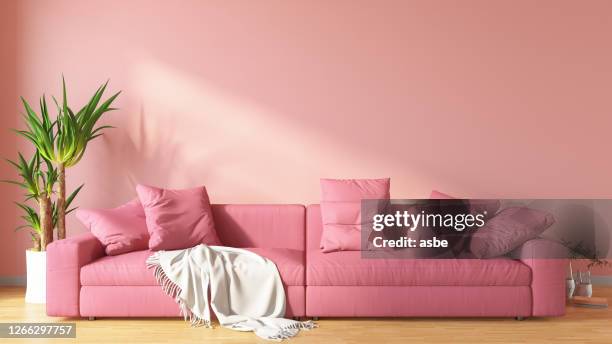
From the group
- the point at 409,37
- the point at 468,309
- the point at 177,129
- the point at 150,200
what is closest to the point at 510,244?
the point at 468,309

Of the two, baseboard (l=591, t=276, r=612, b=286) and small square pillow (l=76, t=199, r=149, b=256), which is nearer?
small square pillow (l=76, t=199, r=149, b=256)

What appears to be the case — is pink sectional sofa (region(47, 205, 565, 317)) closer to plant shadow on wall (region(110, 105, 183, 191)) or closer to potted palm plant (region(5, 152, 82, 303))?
potted palm plant (region(5, 152, 82, 303))

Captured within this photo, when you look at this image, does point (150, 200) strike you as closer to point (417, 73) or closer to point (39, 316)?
point (39, 316)

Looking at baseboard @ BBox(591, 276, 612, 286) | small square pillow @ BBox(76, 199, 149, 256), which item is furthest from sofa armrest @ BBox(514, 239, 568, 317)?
small square pillow @ BBox(76, 199, 149, 256)

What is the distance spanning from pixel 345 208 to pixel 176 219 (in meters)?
1.27

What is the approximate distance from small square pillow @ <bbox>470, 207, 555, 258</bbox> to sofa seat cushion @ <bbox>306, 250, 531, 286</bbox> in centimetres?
11

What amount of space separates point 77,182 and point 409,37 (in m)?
3.16

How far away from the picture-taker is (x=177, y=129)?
205 inches

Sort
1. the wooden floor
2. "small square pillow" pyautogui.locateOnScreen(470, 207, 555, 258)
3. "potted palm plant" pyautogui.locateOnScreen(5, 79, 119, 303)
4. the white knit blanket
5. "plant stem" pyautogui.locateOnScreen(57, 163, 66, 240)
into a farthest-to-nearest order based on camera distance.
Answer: "plant stem" pyautogui.locateOnScreen(57, 163, 66, 240), "potted palm plant" pyautogui.locateOnScreen(5, 79, 119, 303), "small square pillow" pyautogui.locateOnScreen(470, 207, 555, 258), the white knit blanket, the wooden floor

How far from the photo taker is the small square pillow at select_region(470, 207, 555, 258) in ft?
13.2

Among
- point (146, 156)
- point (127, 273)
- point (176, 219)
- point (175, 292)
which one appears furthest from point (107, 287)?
point (146, 156)

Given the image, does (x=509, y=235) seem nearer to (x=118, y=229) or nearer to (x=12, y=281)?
(x=118, y=229)

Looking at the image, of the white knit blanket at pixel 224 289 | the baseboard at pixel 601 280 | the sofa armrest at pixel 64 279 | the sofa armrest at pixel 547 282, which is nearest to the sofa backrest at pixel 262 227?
the white knit blanket at pixel 224 289

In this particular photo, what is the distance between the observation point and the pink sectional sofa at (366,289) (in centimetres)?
390
